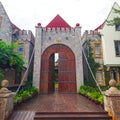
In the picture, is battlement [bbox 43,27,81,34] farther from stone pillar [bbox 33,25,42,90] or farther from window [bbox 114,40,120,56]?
window [bbox 114,40,120,56]

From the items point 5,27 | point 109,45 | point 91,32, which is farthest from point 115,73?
point 5,27

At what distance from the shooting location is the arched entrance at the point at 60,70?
39.7ft

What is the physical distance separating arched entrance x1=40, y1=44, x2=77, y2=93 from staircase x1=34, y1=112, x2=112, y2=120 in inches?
283

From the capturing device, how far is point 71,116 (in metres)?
4.65

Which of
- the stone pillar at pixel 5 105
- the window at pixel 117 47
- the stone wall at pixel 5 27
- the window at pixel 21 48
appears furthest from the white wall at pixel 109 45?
the stone pillar at pixel 5 105

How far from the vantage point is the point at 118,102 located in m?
4.62

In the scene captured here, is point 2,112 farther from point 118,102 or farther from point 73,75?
point 73,75

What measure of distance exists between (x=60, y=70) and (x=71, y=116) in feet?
26.2

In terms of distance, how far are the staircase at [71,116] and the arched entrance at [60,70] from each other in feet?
23.6

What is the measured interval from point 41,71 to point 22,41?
394cm

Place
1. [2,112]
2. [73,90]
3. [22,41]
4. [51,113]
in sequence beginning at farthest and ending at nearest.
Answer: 1. [22,41]
2. [73,90]
3. [51,113]
4. [2,112]

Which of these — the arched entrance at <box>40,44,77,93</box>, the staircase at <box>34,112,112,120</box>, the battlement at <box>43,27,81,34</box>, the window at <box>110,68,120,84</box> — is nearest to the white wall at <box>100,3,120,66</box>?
the window at <box>110,68,120,84</box>

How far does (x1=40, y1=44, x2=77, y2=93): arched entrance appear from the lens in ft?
39.7

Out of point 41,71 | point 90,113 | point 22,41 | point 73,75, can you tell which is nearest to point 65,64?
point 73,75
